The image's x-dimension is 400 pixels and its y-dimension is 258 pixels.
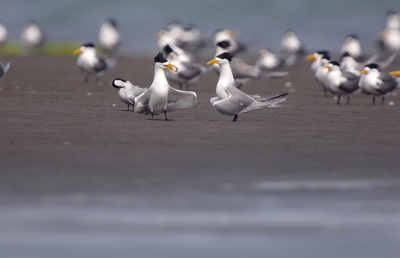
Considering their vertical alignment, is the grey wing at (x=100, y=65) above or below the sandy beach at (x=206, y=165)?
above

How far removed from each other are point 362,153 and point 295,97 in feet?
25.4

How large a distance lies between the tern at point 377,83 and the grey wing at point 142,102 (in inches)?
214

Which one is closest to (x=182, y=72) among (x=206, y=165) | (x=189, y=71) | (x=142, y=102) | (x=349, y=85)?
(x=189, y=71)

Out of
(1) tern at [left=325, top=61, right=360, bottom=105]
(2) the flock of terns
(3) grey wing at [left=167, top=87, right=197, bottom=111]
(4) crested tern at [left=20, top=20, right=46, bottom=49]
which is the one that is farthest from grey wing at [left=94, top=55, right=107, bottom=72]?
(4) crested tern at [left=20, top=20, right=46, bottom=49]

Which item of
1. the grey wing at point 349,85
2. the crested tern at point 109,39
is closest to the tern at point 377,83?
the grey wing at point 349,85

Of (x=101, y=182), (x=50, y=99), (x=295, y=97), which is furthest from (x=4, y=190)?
(x=295, y=97)


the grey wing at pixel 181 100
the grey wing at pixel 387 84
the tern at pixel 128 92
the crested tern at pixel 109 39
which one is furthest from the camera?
the crested tern at pixel 109 39

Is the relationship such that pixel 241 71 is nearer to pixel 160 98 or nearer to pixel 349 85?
pixel 349 85

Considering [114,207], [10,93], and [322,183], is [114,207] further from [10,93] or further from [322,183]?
[10,93]

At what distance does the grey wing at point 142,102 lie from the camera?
1012 centimetres

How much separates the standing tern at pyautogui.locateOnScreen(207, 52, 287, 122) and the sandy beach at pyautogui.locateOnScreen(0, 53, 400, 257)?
20 centimetres

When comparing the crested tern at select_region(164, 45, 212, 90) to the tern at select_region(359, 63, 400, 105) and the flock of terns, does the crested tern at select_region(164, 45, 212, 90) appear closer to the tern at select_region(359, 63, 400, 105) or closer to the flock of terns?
the flock of terns

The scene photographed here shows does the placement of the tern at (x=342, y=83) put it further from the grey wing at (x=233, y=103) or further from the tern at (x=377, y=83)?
the grey wing at (x=233, y=103)

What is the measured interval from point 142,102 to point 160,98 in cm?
30
